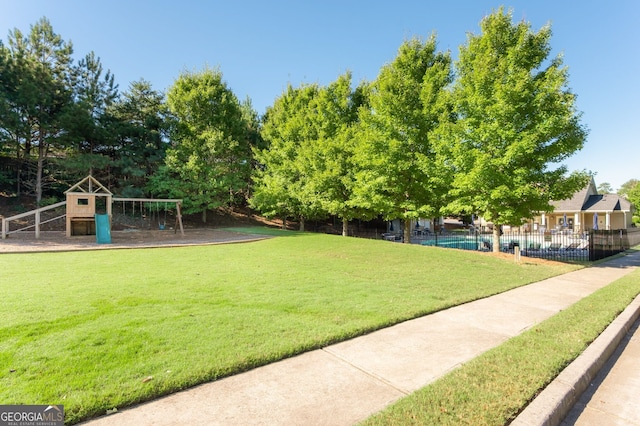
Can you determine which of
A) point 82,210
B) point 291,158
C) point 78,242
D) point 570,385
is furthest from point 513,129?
point 82,210

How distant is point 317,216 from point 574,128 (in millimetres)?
16451

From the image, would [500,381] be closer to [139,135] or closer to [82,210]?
[82,210]

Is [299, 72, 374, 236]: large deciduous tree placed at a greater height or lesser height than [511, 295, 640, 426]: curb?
greater

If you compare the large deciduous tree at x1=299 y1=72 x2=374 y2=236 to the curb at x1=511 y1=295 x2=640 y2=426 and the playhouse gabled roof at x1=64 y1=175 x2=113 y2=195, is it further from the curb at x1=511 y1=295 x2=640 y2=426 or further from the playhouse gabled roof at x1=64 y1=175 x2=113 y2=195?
the curb at x1=511 y1=295 x2=640 y2=426

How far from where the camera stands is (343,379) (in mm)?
3037

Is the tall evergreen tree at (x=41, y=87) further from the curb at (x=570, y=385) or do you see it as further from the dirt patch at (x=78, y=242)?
the curb at (x=570, y=385)

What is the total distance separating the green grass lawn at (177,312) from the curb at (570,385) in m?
2.10

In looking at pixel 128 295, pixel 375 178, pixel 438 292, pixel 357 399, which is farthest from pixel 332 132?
pixel 357 399

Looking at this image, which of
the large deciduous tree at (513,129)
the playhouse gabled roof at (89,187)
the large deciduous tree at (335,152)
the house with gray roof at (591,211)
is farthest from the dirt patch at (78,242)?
the house with gray roof at (591,211)

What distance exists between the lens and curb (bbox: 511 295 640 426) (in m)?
2.53

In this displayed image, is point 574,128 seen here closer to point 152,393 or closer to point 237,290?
point 237,290

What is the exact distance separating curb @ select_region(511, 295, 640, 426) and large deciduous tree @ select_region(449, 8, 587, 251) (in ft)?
→ 26.9

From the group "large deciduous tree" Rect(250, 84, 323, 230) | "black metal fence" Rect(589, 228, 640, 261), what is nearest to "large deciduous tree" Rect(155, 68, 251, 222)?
"large deciduous tree" Rect(250, 84, 323, 230)

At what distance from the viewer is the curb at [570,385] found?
2525 millimetres
